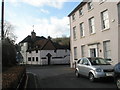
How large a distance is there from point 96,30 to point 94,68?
10.8 metres

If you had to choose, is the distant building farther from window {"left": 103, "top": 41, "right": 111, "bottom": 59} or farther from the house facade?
window {"left": 103, "top": 41, "right": 111, "bottom": 59}

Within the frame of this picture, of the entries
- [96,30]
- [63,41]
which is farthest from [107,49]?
[63,41]

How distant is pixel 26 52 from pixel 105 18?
50.8m

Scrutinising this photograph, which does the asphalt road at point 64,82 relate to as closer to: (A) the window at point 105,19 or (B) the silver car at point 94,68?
(B) the silver car at point 94,68

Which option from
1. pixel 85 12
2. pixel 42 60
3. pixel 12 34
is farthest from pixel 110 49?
pixel 12 34

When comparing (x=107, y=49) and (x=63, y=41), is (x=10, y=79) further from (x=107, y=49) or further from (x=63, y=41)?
(x=63, y=41)

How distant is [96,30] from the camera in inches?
966

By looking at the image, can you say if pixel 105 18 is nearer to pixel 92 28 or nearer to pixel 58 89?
pixel 92 28

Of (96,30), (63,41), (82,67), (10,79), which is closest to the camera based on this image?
(10,79)

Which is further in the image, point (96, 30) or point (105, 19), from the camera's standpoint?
point (96, 30)

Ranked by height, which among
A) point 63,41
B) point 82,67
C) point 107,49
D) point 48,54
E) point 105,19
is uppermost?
point 63,41

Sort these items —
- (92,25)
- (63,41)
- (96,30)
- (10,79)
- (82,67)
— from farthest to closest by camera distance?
1. (63,41)
2. (92,25)
3. (96,30)
4. (82,67)
5. (10,79)

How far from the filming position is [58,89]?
1151cm

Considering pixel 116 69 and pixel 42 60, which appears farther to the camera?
pixel 42 60
